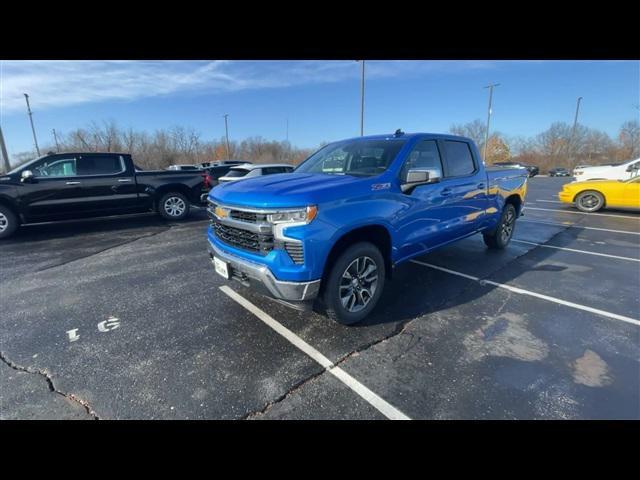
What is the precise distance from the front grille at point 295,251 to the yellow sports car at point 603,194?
1210 cm

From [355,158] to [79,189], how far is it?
23.1 ft

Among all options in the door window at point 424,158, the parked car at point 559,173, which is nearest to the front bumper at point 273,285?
the door window at point 424,158

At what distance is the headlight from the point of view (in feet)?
8.64

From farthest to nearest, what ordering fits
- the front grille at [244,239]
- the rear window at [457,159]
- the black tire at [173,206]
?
the black tire at [173,206] → the rear window at [457,159] → the front grille at [244,239]

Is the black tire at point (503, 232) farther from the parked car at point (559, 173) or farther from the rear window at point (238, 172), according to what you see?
the parked car at point (559, 173)

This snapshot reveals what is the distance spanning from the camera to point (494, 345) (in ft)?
9.81

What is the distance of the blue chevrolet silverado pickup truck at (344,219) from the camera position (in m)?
2.68

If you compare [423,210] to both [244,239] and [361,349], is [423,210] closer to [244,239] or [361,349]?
[361,349]

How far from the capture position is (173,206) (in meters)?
8.84

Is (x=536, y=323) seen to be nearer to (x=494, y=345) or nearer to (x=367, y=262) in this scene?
(x=494, y=345)

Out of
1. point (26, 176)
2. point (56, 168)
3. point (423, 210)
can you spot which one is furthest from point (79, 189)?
point (423, 210)
